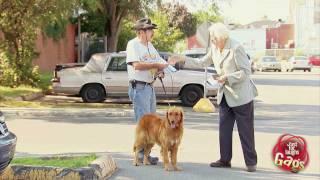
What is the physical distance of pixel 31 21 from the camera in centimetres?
2103

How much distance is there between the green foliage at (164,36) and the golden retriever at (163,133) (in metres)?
40.8

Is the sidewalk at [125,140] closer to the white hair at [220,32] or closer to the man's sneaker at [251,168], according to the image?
the man's sneaker at [251,168]

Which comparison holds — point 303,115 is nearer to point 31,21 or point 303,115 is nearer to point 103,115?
point 103,115

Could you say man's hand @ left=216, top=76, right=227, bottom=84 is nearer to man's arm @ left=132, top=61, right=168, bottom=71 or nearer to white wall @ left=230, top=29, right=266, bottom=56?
man's arm @ left=132, top=61, right=168, bottom=71

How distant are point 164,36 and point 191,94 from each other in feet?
112

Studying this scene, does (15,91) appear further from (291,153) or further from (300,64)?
(300,64)

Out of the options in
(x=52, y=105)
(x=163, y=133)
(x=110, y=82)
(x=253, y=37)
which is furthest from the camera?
(x=253, y=37)

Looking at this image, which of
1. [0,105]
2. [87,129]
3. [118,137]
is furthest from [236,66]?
[0,105]

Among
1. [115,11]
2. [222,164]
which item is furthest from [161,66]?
[115,11]

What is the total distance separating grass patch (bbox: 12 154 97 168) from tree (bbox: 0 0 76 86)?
11586 mm

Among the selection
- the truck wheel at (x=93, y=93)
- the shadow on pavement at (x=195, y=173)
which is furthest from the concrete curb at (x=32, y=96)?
the shadow on pavement at (x=195, y=173)

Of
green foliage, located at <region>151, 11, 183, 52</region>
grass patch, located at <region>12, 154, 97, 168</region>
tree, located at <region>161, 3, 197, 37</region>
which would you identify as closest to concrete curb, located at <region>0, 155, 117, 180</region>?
grass patch, located at <region>12, 154, 97, 168</region>

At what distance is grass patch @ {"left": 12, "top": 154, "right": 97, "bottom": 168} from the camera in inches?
302

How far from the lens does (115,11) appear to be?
107ft
